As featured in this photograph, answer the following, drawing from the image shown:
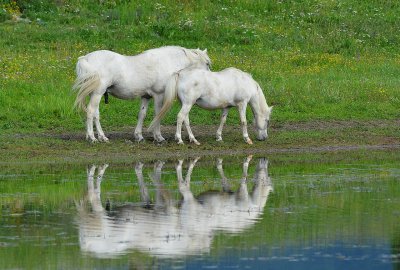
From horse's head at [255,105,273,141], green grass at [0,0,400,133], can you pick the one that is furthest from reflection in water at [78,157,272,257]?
green grass at [0,0,400,133]

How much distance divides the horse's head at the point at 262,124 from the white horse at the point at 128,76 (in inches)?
59.8

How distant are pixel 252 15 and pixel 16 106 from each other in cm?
1171

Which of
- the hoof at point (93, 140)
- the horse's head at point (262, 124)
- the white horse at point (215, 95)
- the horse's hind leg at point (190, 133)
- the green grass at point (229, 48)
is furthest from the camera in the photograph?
the green grass at point (229, 48)

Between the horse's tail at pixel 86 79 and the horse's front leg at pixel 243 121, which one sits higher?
the horse's tail at pixel 86 79

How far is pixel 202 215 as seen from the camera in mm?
13500

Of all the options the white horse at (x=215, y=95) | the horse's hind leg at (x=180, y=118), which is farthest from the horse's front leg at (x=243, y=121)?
the horse's hind leg at (x=180, y=118)

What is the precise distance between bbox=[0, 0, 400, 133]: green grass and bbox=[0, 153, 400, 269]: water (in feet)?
16.2

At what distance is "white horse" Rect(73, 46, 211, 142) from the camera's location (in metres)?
20.4

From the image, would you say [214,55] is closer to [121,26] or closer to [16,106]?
[121,26]

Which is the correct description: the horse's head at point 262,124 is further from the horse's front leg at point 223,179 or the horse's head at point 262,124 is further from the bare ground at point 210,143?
the horse's front leg at point 223,179

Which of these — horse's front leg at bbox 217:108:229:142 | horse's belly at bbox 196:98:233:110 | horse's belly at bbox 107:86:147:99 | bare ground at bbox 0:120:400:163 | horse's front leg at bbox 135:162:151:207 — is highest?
horse's belly at bbox 107:86:147:99

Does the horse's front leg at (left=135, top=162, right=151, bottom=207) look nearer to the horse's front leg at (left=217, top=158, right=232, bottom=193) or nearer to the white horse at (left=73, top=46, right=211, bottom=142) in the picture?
the horse's front leg at (left=217, top=158, right=232, bottom=193)

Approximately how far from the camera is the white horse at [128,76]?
66.9ft

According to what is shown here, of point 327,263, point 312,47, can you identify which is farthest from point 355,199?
point 312,47
